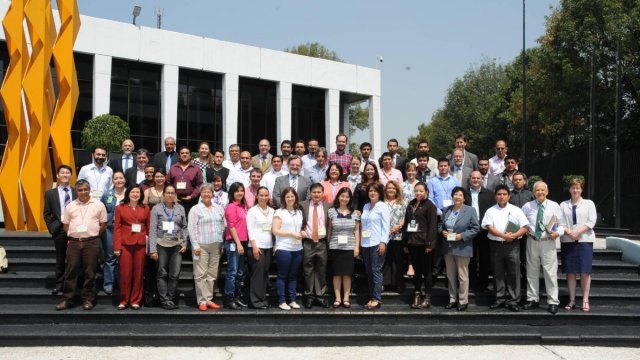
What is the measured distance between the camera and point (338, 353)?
6.58m

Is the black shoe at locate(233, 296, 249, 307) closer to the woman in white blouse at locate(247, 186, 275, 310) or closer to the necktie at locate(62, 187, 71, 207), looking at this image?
the woman in white blouse at locate(247, 186, 275, 310)

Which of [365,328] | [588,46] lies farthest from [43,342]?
[588,46]

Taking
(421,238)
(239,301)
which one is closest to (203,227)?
(239,301)

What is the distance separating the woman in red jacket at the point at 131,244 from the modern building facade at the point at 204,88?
19375mm

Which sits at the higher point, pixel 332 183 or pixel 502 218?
pixel 332 183

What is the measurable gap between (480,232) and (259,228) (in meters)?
2.96

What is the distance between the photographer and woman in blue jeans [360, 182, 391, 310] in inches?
297

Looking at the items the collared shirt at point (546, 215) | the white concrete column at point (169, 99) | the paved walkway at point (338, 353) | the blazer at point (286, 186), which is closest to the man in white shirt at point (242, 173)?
the blazer at point (286, 186)

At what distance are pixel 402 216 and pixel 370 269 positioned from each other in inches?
32.5

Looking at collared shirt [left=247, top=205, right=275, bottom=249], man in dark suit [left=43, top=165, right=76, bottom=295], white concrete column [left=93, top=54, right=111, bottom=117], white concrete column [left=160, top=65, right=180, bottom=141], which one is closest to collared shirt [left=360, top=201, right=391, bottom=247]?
collared shirt [left=247, top=205, right=275, bottom=249]

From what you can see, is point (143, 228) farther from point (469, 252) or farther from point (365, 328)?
point (469, 252)

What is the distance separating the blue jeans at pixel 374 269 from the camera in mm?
7555

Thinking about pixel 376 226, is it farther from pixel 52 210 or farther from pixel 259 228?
pixel 52 210

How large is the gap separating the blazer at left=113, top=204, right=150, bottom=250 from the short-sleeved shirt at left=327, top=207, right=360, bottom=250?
2354 millimetres
